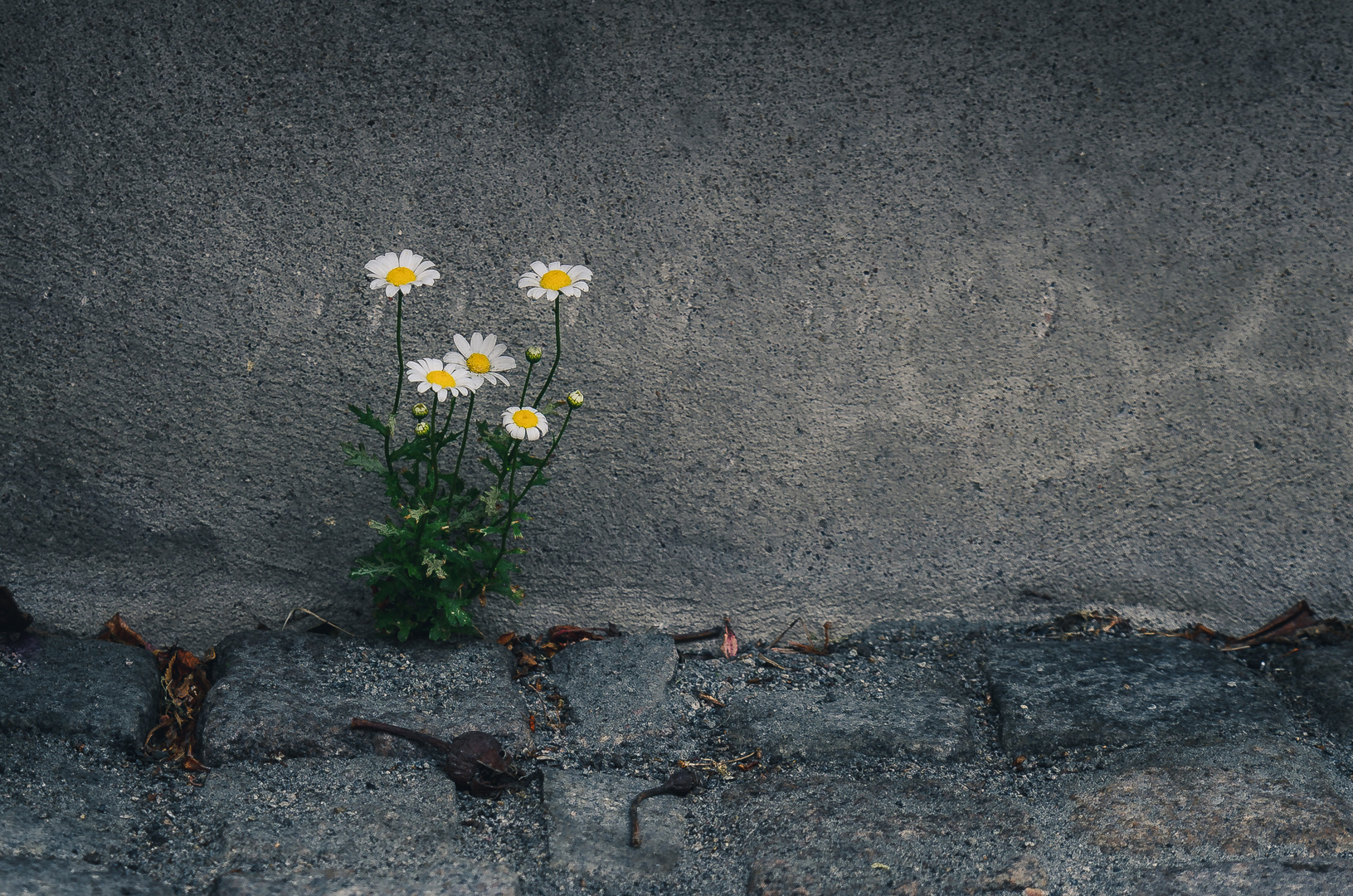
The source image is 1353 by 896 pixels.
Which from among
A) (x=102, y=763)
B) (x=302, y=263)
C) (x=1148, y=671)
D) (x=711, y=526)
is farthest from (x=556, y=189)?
(x=1148, y=671)

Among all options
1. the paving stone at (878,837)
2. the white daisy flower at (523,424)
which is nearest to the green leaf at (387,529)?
the white daisy flower at (523,424)

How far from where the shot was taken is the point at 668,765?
1.91 m

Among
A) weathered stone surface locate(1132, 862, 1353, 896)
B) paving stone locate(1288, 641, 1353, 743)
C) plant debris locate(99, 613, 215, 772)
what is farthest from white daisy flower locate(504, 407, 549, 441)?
paving stone locate(1288, 641, 1353, 743)

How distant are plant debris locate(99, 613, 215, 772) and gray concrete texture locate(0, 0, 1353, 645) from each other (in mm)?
60

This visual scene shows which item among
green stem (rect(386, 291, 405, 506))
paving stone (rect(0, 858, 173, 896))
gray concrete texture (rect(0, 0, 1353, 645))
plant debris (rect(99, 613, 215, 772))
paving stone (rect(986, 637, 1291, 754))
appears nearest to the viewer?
paving stone (rect(0, 858, 173, 896))

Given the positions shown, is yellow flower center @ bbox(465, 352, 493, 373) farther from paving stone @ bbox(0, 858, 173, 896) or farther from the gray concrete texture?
paving stone @ bbox(0, 858, 173, 896)

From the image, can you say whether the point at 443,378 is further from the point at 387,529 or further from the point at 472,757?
the point at 472,757

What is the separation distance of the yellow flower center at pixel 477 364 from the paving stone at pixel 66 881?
0.97 m

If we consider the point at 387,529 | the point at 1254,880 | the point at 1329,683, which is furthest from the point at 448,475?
the point at 1329,683

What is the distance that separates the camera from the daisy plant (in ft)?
5.97

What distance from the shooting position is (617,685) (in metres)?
2.07

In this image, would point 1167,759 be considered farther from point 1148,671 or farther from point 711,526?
point 711,526

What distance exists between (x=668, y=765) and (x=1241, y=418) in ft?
5.03

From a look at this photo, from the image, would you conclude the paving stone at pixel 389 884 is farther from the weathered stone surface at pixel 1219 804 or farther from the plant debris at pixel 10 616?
the weathered stone surface at pixel 1219 804
